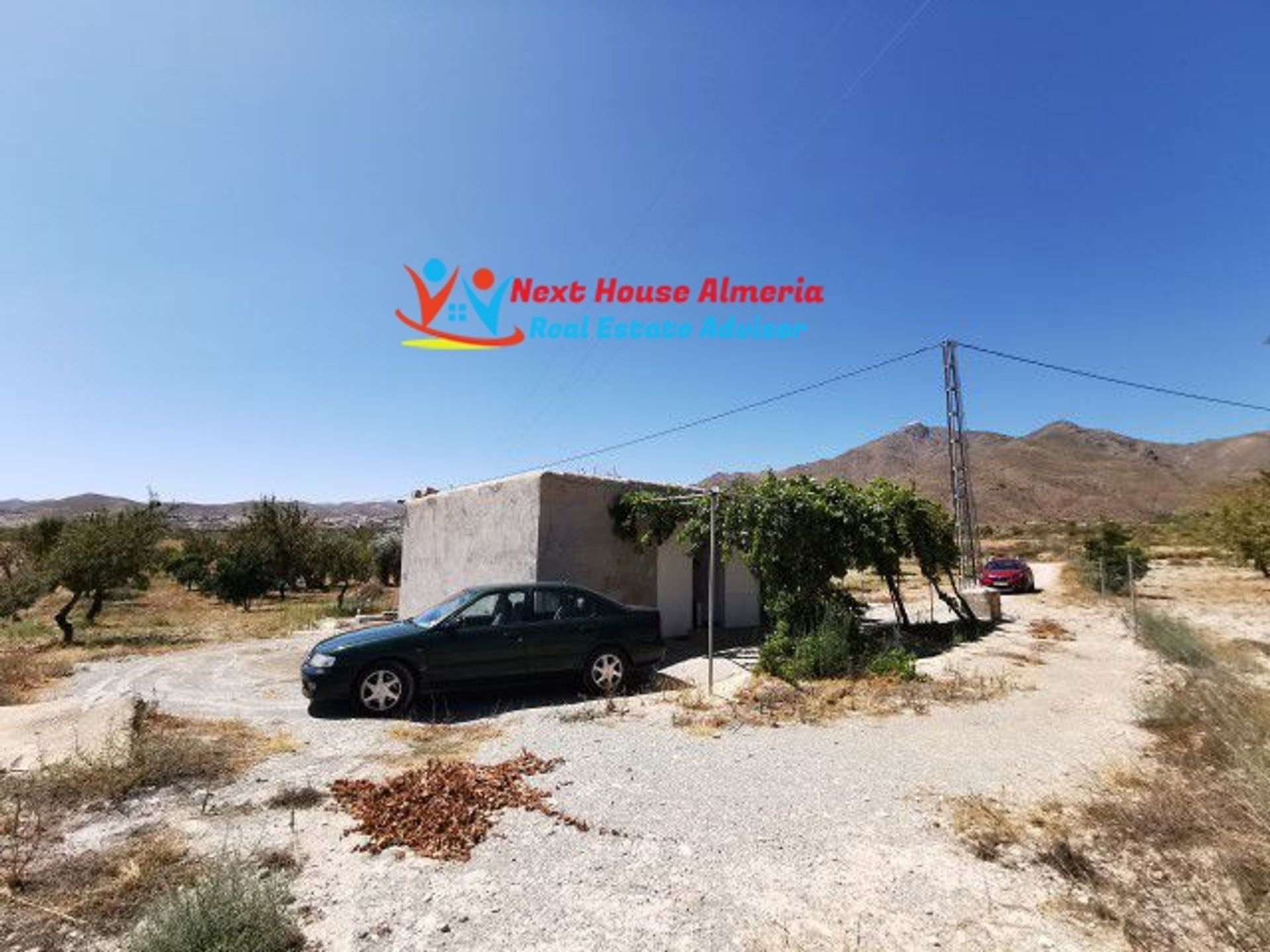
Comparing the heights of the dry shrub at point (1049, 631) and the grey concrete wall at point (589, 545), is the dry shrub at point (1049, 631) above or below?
below

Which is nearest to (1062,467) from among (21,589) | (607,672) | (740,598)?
(740,598)

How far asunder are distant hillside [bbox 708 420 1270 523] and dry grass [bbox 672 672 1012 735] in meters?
56.4

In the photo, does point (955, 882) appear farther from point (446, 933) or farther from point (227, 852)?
point (227, 852)

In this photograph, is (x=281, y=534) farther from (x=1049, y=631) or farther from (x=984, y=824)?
(x=984, y=824)

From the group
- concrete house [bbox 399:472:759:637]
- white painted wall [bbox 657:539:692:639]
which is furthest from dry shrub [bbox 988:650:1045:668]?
white painted wall [bbox 657:539:692:639]

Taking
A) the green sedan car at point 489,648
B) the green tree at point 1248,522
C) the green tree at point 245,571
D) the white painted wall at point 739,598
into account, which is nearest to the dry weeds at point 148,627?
the green tree at point 245,571

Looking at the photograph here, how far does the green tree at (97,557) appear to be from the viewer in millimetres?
16047

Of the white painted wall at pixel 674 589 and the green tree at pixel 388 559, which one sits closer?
the white painted wall at pixel 674 589

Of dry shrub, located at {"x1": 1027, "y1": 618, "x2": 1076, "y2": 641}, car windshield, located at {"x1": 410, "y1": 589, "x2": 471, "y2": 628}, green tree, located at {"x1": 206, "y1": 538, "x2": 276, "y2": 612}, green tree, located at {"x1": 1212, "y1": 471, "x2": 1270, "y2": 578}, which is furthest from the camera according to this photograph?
green tree, located at {"x1": 206, "y1": 538, "x2": 276, "y2": 612}

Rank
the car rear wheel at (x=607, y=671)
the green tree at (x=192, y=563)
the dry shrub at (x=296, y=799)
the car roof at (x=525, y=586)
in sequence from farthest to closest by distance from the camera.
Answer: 1. the green tree at (x=192, y=563)
2. the car rear wheel at (x=607, y=671)
3. the car roof at (x=525, y=586)
4. the dry shrub at (x=296, y=799)

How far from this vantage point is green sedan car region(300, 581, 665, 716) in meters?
7.75

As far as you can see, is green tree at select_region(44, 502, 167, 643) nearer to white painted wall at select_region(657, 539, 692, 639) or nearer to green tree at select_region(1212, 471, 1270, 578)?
white painted wall at select_region(657, 539, 692, 639)

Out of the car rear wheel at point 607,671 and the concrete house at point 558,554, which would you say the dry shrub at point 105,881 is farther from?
the concrete house at point 558,554

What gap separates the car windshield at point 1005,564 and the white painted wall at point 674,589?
1633cm
